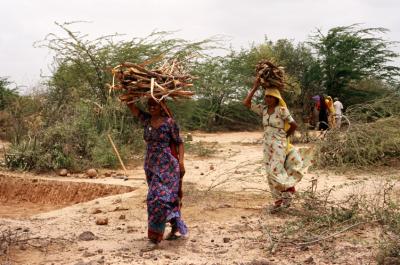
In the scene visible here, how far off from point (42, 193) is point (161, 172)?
15.7 ft

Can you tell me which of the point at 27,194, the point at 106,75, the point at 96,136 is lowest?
the point at 27,194

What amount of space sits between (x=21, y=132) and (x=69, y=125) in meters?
1.33

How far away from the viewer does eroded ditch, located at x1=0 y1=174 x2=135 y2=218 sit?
347 inches

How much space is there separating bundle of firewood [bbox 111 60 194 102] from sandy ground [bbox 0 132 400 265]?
4.78ft

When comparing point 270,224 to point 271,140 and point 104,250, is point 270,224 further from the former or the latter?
point 104,250

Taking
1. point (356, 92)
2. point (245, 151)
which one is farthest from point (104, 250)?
point (356, 92)

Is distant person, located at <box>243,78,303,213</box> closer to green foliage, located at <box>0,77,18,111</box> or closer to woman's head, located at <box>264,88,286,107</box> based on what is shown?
woman's head, located at <box>264,88,286,107</box>

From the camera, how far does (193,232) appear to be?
228 inches

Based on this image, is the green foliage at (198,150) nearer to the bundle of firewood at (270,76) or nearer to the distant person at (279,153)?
the distant person at (279,153)

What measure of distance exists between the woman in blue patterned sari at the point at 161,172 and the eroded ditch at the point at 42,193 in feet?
11.1

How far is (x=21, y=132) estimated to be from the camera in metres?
11.8

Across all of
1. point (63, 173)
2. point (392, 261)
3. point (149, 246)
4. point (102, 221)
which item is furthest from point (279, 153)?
point (63, 173)

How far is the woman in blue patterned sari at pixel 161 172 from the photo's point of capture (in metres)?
5.16

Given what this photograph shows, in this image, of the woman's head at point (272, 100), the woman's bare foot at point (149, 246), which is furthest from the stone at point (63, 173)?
the woman's bare foot at point (149, 246)
